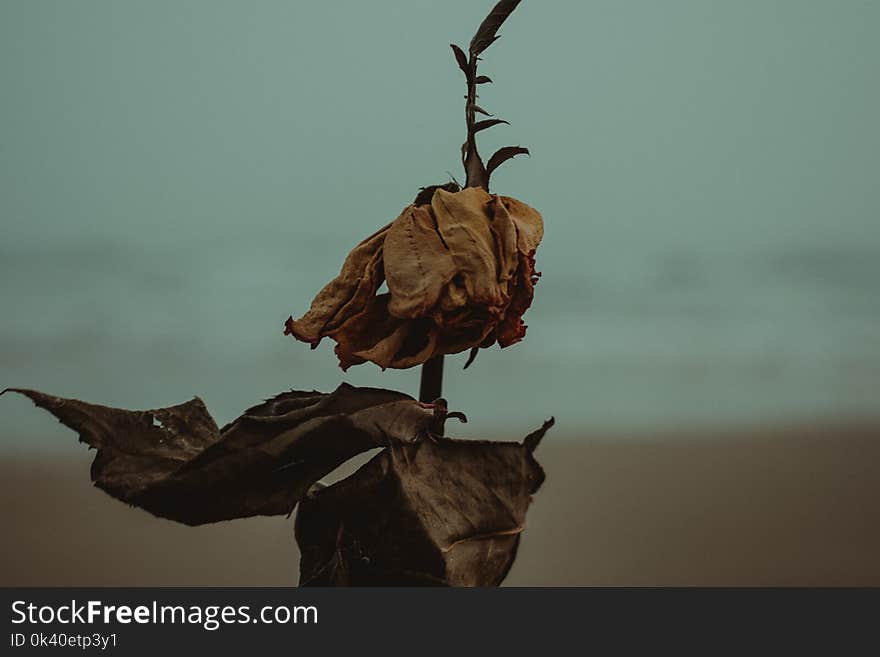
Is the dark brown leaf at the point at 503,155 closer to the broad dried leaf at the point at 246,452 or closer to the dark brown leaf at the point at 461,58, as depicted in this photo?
the dark brown leaf at the point at 461,58

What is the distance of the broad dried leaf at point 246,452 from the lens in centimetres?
80

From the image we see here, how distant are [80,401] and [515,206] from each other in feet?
1.25

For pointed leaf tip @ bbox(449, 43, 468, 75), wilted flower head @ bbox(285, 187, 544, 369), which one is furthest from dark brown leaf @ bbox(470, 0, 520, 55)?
wilted flower head @ bbox(285, 187, 544, 369)

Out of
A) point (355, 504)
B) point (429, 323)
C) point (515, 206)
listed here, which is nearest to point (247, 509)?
point (355, 504)

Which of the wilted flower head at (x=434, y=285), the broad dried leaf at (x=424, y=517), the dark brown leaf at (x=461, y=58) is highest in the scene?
the dark brown leaf at (x=461, y=58)

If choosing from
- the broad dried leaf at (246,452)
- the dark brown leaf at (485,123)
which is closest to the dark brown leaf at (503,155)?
the dark brown leaf at (485,123)

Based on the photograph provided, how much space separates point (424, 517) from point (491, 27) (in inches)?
15.9

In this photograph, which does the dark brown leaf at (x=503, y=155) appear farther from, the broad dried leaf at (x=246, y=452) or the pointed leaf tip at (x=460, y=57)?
the broad dried leaf at (x=246, y=452)

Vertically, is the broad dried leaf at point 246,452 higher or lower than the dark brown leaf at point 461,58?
lower

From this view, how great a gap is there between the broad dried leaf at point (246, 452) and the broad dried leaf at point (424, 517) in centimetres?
2

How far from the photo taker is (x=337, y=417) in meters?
0.80

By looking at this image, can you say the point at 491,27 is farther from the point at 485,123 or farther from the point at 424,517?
the point at 424,517

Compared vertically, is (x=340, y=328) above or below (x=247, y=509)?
above
